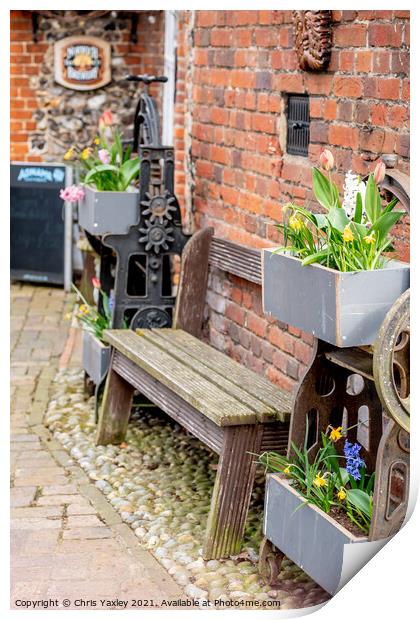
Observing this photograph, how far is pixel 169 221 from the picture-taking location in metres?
5.16

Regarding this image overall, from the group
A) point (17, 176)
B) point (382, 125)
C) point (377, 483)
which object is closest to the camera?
point (377, 483)

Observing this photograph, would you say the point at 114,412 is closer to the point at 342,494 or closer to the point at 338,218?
the point at 342,494

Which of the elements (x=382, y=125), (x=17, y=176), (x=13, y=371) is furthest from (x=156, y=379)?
(x=17, y=176)

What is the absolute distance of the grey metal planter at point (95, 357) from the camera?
526cm

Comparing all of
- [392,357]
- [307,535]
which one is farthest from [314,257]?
[307,535]

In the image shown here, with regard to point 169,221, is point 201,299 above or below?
below

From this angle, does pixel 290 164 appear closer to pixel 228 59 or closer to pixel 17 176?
pixel 228 59

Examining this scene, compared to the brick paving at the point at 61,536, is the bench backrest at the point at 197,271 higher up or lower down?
higher up

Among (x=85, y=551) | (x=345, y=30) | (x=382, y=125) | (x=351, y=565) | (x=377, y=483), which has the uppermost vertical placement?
(x=345, y=30)

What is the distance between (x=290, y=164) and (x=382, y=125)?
884 mm

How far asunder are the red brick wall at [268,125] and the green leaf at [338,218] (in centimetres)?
30

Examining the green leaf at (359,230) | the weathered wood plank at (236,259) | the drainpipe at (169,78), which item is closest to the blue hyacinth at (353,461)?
the green leaf at (359,230)

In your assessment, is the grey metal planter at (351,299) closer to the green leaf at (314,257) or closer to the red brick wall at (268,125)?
the green leaf at (314,257)

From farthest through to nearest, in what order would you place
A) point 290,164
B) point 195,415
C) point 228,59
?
point 228,59
point 290,164
point 195,415
